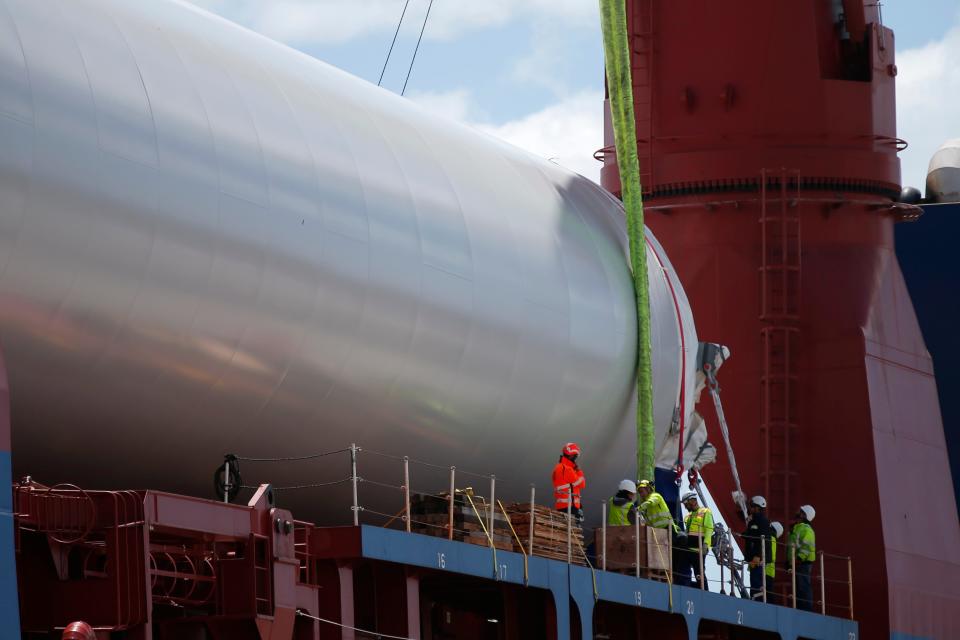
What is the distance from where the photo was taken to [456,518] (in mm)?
19250

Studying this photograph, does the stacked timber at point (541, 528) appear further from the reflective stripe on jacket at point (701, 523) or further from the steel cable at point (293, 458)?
the reflective stripe on jacket at point (701, 523)

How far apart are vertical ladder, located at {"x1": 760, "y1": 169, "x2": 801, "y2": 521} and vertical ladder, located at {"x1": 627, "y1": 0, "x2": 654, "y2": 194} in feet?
7.06

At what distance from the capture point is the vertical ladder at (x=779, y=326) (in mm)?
30500

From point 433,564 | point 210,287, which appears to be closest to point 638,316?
point 433,564

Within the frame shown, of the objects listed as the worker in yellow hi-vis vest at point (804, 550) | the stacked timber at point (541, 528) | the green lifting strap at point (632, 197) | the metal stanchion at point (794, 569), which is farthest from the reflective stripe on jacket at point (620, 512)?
the worker in yellow hi-vis vest at point (804, 550)

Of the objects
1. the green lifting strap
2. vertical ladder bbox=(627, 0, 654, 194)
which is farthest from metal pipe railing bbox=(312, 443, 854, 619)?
vertical ladder bbox=(627, 0, 654, 194)

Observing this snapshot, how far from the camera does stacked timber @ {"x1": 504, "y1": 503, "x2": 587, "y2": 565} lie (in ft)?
66.7

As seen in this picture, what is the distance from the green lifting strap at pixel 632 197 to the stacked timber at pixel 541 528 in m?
2.92

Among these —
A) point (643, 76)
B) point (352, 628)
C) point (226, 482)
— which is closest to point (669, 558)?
point (352, 628)

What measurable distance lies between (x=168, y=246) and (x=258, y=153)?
69.4 inches

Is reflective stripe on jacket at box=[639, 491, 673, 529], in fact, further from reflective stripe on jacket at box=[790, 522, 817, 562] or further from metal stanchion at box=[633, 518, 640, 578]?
reflective stripe on jacket at box=[790, 522, 817, 562]

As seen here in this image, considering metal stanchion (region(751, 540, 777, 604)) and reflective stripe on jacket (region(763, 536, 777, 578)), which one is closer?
metal stanchion (region(751, 540, 777, 604))

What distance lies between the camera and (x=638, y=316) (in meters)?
23.7

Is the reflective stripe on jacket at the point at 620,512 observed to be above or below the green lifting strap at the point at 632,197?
below
